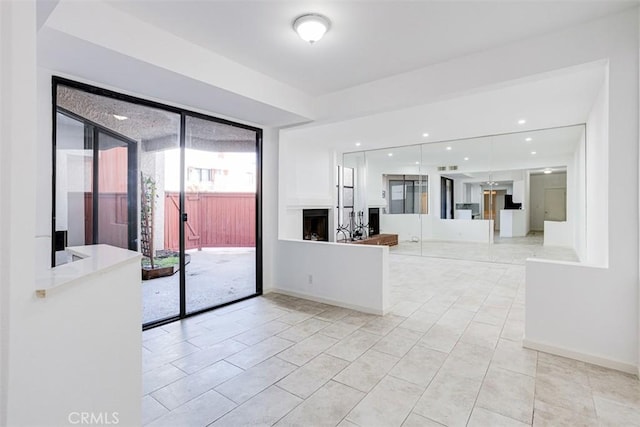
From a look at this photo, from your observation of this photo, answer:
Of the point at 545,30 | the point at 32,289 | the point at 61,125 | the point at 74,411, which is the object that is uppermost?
the point at 545,30

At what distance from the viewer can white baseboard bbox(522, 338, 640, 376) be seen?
7.98 ft

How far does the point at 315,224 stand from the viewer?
24.0 feet

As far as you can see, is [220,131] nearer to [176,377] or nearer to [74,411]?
[176,377]

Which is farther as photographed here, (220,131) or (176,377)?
(220,131)

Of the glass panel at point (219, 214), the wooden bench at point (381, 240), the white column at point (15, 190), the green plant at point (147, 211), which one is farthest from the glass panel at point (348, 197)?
the white column at point (15, 190)

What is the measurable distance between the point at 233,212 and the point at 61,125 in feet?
6.87

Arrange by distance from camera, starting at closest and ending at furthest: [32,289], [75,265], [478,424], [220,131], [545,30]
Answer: [32,289]
[75,265]
[478,424]
[545,30]
[220,131]

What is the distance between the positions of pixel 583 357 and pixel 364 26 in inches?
129

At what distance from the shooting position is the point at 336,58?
3129 millimetres

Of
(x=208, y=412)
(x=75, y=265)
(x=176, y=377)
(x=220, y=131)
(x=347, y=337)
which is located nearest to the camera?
(x=75, y=265)

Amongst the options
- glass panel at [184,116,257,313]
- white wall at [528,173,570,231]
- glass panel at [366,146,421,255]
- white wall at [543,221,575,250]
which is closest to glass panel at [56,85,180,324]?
glass panel at [184,116,257,313]

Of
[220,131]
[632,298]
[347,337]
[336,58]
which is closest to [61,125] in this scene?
[220,131]

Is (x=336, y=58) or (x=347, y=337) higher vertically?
(x=336, y=58)

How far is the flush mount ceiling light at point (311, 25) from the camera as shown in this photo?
2408 millimetres
